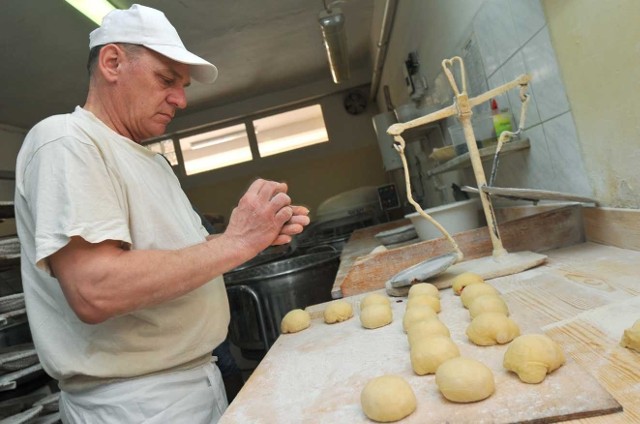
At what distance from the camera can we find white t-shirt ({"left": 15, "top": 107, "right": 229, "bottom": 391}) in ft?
3.02

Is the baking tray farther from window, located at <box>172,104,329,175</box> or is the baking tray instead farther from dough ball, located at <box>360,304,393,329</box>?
window, located at <box>172,104,329,175</box>

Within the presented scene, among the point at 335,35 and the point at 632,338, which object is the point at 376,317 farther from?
the point at 335,35

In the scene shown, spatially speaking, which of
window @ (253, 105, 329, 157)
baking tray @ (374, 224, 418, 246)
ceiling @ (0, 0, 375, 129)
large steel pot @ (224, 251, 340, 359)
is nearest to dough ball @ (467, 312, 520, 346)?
large steel pot @ (224, 251, 340, 359)

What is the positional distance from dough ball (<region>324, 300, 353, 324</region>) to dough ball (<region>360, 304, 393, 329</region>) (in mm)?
114

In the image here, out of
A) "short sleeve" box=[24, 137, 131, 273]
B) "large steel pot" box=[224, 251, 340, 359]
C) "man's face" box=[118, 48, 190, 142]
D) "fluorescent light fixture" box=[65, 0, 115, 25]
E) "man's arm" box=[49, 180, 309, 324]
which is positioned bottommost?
"large steel pot" box=[224, 251, 340, 359]

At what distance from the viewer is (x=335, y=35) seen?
3801mm

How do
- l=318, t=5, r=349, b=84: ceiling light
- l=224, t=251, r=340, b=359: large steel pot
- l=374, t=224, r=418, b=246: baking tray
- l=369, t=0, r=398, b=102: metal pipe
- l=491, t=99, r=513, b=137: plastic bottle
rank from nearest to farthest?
l=491, t=99, r=513, b=137: plastic bottle < l=224, t=251, r=340, b=359: large steel pot < l=374, t=224, r=418, b=246: baking tray < l=318, t=5, r=349, b=84: ceiling light < l=369, t=0, r=398, b=102: metal pipe

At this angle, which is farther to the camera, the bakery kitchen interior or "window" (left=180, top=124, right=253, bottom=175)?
"window" (left=180, top=124, right=253, bottom=175)

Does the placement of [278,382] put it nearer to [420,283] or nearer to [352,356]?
[352,356]

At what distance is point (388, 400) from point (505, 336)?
1.06 ft

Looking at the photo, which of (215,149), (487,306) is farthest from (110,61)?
(215,149)

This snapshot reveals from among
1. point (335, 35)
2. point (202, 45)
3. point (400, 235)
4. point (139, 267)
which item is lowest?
point (400, 235)

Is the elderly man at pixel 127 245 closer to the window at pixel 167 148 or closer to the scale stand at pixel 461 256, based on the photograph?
the scale stand at pixel 461 256

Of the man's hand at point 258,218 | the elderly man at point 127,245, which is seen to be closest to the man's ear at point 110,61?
the elderly man at point 127,245
